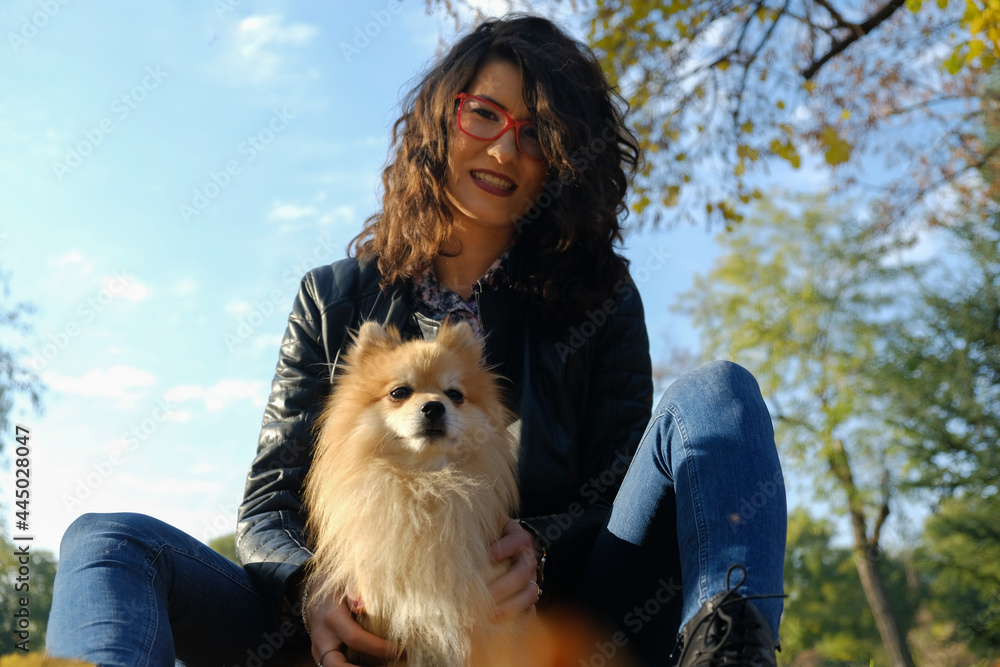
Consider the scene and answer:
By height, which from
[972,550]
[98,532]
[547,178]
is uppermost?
[972,550]

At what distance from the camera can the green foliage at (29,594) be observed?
2.35 m

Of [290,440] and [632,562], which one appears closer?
[632,562]

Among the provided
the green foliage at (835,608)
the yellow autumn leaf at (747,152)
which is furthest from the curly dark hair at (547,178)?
the green foliage at (835,608)

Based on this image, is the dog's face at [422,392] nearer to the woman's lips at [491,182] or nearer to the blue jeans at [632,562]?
the blue jeans at [632,562]

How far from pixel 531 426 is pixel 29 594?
1.91 metres

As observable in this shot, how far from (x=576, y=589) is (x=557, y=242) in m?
1.38

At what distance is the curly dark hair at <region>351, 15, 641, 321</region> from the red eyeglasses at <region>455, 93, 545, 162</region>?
0.07m

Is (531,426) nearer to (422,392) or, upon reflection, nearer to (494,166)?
(422,392)

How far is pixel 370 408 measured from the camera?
7.59ft

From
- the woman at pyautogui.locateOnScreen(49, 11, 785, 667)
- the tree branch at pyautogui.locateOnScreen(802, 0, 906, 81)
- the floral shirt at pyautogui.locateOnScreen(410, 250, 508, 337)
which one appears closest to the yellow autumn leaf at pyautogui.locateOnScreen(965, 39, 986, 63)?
the woman at pyautogui.locateOnScreen(49, 11, 785, 667)

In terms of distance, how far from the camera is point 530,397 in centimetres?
268

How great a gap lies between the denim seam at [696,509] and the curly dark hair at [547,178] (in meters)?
0.97

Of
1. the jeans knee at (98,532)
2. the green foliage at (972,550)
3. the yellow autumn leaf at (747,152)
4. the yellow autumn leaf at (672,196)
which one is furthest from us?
the green foliage at (972,550)

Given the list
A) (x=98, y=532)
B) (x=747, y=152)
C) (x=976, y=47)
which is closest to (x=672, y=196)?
(x=747, y=152)
